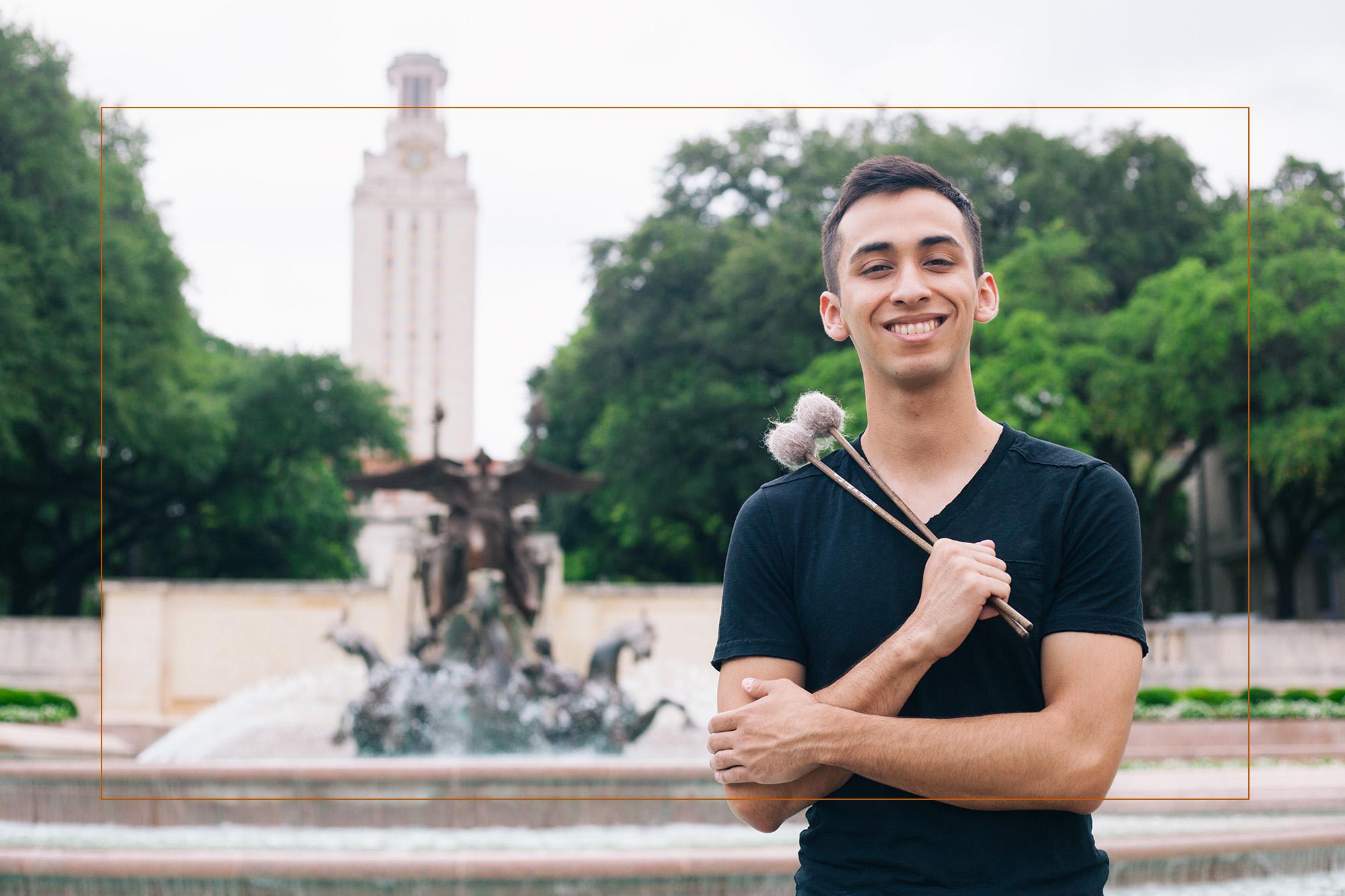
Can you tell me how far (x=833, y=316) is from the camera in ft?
7.75

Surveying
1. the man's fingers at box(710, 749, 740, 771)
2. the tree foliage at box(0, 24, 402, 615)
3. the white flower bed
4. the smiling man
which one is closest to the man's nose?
the smiling man

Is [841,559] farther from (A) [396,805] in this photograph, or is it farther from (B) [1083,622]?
(A) [396,805]

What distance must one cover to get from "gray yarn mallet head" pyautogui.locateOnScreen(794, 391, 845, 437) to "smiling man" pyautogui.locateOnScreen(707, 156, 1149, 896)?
0.23 ft

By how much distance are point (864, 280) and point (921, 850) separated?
2.93 ft

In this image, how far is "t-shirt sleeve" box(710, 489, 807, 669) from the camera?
2.14 metres

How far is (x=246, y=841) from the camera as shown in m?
8.30

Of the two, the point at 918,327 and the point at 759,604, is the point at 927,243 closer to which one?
the point at 918,327

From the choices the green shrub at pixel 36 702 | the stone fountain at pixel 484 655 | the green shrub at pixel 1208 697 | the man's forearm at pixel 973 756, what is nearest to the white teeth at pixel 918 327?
the man's forearm at pixel 973 756

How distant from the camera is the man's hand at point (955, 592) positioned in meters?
1.91

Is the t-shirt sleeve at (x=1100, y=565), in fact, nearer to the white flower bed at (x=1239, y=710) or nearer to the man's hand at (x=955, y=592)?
the man's hand at (x=955, y=592)

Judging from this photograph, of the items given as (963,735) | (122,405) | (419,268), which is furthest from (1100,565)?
(419,268)

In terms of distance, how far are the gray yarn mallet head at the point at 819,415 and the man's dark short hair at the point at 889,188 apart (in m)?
0.19

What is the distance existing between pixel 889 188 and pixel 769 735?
899mm

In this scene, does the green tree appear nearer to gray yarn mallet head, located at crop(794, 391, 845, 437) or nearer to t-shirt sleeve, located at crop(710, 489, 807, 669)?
gray yarn mallet head, located at crop(794, 391, 845, 437)
